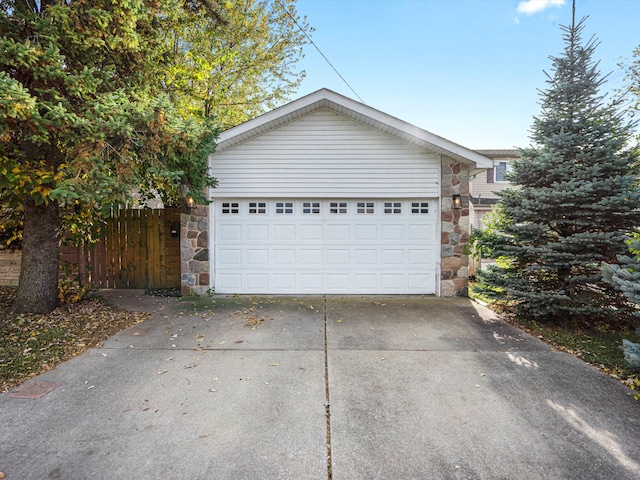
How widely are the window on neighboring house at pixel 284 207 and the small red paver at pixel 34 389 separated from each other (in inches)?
181

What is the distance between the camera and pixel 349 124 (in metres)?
6.77

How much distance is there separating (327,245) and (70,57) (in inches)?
202

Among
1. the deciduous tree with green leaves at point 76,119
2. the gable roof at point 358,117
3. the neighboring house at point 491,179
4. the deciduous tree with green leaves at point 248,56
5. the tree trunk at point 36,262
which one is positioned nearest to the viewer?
the deciduous tree with green leaves at point 76,119

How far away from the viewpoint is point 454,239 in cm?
678

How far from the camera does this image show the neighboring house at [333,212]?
6750mm

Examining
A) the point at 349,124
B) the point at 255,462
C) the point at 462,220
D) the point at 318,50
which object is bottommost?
the point at 255,462

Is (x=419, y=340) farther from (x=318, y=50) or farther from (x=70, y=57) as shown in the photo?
(x=318, y=50)

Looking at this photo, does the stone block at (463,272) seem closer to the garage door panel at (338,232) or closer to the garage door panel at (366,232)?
the garage door panel at (366,232)

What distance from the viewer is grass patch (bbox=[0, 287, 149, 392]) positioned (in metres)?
3.54

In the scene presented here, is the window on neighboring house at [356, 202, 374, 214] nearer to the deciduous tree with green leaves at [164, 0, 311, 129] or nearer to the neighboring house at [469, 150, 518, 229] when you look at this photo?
the deciduous tree with green leaves at [164, 0, 311, 129]

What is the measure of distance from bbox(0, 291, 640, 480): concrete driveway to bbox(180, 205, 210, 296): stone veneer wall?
218 centimetres

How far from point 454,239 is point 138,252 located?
7147 millimetres

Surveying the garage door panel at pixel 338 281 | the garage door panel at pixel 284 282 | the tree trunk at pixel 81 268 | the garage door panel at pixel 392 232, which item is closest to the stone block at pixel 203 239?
the garage door panel at pixel 284 282

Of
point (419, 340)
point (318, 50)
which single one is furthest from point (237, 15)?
point (419, 340)
